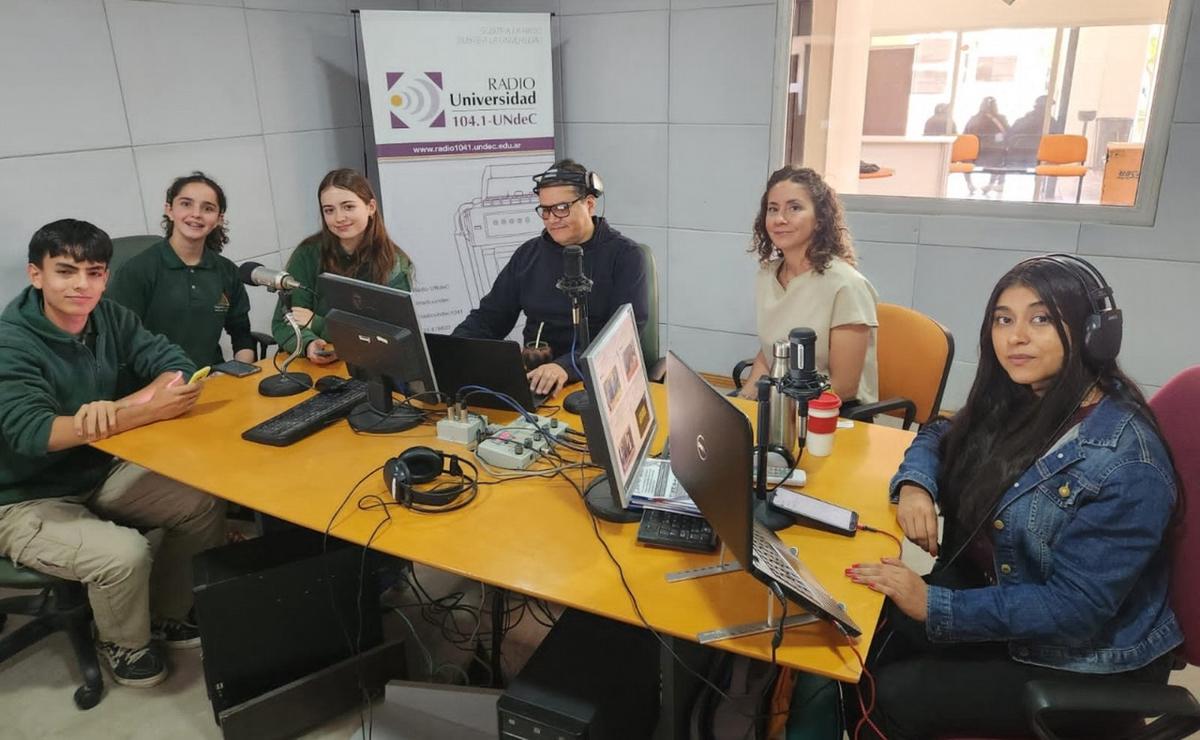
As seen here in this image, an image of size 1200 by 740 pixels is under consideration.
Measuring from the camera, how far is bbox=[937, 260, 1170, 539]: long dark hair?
1.44 metres

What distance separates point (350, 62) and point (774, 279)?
9.33 feet

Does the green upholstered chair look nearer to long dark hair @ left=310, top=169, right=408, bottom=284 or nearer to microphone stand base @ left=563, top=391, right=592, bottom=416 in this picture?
microphone stand base @ left=563, top=391, right=592, bottom=416

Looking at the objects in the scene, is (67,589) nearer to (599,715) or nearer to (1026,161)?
(599,715)

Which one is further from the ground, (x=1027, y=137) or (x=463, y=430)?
(x=1027, y=137)

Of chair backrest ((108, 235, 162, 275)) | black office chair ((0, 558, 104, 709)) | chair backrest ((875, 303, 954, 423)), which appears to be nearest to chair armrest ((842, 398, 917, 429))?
chair backrest ((875, 303, 954, 423))

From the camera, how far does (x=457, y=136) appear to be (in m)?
4.07

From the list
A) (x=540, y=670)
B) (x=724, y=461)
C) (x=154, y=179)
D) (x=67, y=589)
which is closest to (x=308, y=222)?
(x=154, y=179)

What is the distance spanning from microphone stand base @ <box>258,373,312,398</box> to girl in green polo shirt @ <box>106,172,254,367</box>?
54cm

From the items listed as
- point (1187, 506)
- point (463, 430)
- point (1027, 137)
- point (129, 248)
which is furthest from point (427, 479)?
point (1027, 137)

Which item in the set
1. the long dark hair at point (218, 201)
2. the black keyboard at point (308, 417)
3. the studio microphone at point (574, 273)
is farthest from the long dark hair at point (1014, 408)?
the long dark hair at point (218, 201)

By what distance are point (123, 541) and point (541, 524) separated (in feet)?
4.21

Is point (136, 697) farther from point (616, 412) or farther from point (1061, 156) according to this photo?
point (1061, 156)

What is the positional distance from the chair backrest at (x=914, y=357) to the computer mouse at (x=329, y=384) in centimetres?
172

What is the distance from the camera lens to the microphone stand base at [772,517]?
5.45 feet
